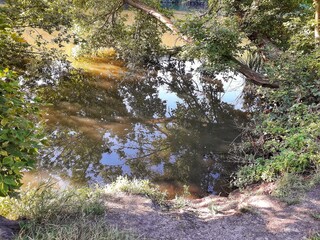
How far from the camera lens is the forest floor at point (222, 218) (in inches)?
130

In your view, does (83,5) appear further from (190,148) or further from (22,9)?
(190,148)

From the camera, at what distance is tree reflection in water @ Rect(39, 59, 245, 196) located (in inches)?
232

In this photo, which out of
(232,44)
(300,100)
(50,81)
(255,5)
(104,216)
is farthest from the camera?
(50,81)

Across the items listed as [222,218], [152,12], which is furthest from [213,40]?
[222,218]

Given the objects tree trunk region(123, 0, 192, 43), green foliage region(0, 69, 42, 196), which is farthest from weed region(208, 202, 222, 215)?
tree trunk region(123, 0, 192, 43)

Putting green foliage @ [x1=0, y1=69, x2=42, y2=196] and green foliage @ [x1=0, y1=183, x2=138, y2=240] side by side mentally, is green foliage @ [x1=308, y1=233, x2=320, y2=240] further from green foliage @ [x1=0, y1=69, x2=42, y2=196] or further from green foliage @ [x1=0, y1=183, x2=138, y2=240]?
green foliage @ [x1=0, y1=69, x2=42, y2=196]

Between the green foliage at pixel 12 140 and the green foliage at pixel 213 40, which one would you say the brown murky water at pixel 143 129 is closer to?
the green foliage at pixel 213 40

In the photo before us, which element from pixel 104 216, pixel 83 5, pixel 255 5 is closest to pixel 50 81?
pixel 83 5

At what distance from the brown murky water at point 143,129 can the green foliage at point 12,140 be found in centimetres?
310

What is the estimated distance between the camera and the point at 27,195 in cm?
328

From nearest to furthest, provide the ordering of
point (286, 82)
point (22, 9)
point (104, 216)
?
point (104, 216)
point (286, 82)
point (22, 9)

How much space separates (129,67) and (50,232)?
10.4m

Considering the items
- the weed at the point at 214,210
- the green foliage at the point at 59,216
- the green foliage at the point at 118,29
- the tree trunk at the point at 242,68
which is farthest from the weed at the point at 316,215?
the green foliage at the point at 118,29

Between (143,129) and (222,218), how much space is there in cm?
431
